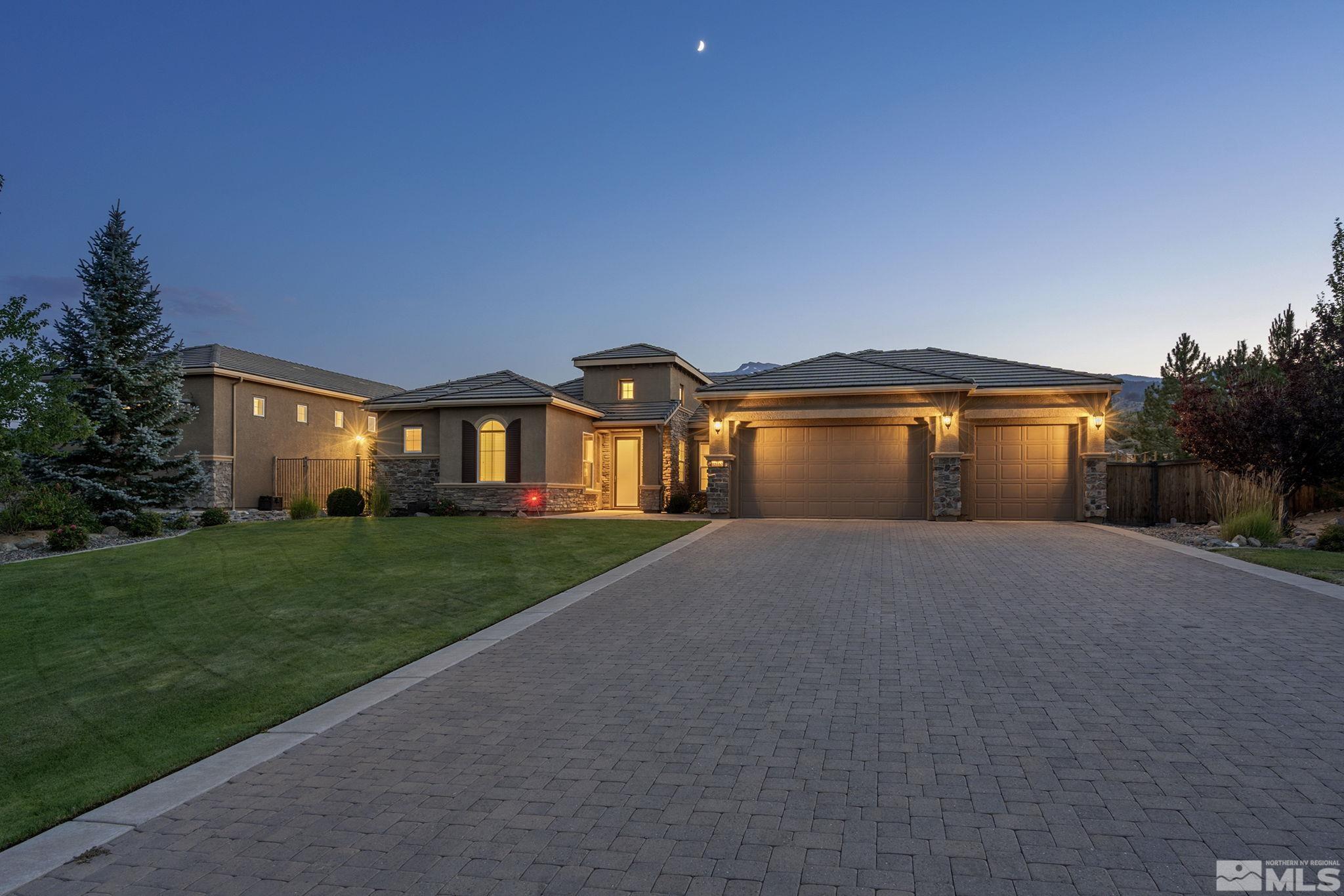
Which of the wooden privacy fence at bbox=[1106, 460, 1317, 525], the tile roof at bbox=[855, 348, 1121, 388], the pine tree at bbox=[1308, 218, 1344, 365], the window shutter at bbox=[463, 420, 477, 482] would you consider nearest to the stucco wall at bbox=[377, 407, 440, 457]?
the window shutter at bbox=[463, 420, 477, 482]

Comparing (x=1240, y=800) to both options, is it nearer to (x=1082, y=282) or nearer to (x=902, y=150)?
(x=902, y=150)

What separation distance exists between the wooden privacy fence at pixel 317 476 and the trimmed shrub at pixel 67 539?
33.3 ft

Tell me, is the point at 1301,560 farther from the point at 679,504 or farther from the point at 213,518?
Result: the point at 213,518

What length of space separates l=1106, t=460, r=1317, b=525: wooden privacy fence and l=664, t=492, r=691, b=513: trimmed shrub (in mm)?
12033

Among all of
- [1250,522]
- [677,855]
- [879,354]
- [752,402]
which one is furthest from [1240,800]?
[879,354]

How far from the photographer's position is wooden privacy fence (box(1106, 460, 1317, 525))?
1755 cm

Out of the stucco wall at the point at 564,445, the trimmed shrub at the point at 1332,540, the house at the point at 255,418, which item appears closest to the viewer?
the trimmed shrub at the point at 1332,540

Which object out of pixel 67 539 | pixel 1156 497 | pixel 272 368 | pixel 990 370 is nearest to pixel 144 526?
pixel 67 539

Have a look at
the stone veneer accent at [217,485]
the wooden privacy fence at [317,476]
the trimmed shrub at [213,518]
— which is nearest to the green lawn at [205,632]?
the trimmed shrub at [213,518]

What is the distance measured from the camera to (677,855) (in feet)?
9.77

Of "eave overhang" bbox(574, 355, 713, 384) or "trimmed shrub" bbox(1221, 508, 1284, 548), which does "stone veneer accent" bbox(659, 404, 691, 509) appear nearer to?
"eave overhang" bbox(574, 355, 713, 384)

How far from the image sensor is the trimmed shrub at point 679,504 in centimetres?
2233

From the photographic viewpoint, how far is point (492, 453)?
22141mm

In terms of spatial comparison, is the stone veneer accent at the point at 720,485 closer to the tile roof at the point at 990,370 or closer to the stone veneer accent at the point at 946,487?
the stone veneer accent at the point at 946,487
